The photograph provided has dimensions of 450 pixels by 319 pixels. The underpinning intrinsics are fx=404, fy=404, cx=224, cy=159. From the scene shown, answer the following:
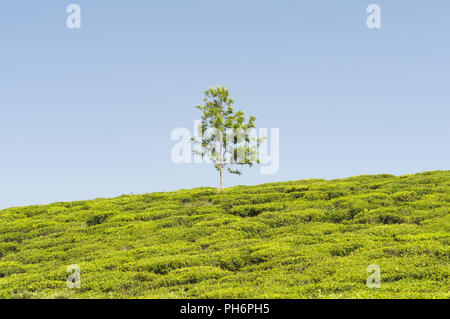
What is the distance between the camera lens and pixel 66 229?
30.9 m

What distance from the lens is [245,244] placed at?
22547 mm

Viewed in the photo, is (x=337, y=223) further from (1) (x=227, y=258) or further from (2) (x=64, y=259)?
(2) (x=64, y=259)

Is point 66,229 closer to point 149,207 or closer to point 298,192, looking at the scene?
point 149,207

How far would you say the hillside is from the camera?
51.3ft

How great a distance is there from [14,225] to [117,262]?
1714 cm

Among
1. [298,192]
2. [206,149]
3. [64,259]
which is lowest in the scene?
[64,259]

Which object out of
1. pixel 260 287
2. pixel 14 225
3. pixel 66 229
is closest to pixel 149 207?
pixel 66 229

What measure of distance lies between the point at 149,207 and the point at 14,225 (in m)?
11.1

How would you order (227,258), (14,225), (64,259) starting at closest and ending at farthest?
(227,258)
(64,259)
(14,225)

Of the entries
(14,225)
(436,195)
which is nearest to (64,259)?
(14,225)

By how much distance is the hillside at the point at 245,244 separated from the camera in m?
15.6

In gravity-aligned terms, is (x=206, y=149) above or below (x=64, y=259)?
above
